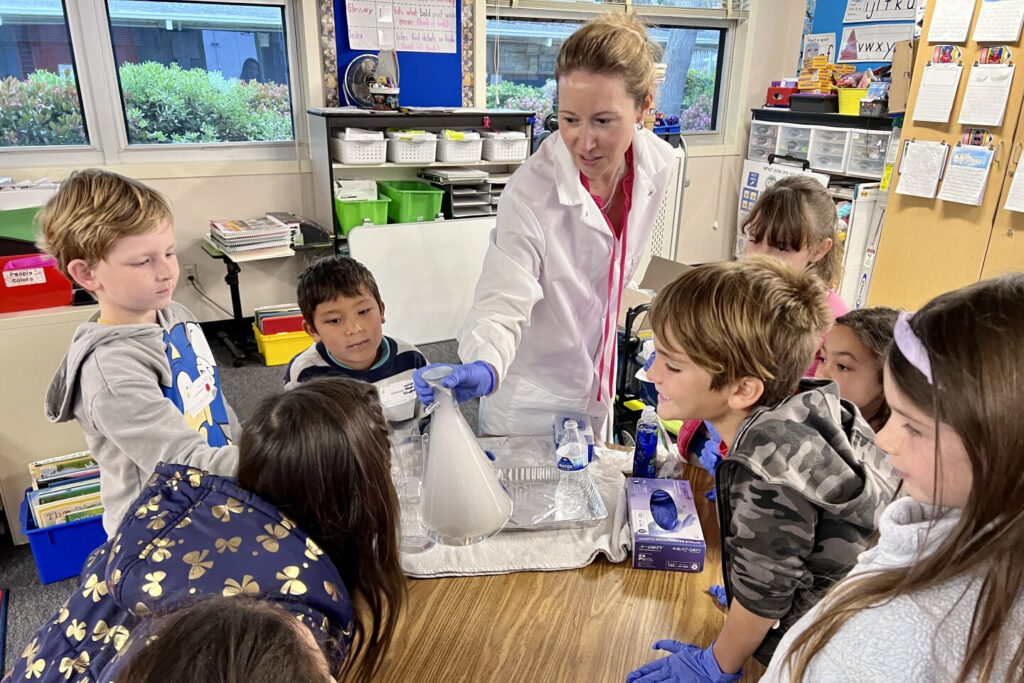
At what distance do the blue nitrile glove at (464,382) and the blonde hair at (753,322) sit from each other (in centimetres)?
→ 35

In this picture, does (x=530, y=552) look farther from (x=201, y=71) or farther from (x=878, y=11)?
(x=878, y=11)

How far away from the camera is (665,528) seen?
1.10 meters

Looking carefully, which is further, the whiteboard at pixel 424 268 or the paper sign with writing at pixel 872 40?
the paper sign with writing at pixel 872 40

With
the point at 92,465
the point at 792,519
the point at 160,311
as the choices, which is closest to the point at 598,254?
the point at 792,519

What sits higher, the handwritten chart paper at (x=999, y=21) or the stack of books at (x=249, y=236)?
the handwritten chart paper at (x=999, y=21)

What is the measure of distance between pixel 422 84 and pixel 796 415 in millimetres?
3324

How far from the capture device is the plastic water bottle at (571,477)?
46.6 inches

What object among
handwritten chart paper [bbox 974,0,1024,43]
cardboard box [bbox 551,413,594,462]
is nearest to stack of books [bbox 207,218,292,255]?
cardboard box [bbox 551,413,594,462]

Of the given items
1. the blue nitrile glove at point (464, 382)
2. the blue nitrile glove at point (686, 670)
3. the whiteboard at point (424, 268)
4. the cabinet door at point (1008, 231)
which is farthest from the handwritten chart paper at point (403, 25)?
the blue nitrile glove at point (686, 670)

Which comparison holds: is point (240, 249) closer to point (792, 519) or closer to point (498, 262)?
point (498, 262)

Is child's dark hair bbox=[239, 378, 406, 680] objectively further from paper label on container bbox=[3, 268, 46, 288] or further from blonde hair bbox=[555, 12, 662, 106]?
paper label on container bbox=[3, 268, 46, 288]

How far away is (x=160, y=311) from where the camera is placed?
1.27 m

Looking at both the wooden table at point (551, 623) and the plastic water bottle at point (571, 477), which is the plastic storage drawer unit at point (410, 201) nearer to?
the plastic water bottle at point (571, 477)

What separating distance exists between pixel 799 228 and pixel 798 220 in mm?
19
